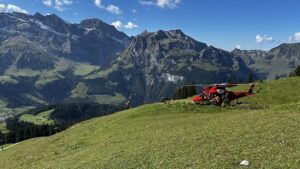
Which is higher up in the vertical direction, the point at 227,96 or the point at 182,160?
the point at 227,96

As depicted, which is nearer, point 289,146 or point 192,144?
point 289,146

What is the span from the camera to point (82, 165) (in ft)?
111

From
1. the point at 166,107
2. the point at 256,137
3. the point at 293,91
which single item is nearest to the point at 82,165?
the point at 256,137

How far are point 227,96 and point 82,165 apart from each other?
893 inches

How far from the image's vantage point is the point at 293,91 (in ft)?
285

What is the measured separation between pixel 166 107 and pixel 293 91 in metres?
32.6

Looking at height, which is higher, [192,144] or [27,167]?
[192,144]

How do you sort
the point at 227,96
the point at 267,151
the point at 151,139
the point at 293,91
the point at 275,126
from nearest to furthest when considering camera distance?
1. the point at 267,151
2. the point at 275,126
3. the point at 151,139
4. the point at 227,96
5. the point at 293,91

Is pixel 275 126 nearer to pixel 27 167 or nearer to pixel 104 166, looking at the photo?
pixel 104 166

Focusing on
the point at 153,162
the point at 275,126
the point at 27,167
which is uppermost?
the point at 275,126

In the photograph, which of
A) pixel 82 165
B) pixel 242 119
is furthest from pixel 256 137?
pixel 82 165

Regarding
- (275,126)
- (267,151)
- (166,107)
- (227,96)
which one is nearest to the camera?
(267,151)

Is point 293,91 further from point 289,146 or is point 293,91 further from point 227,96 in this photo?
point 289,146

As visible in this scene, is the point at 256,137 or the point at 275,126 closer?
the point at 256,137
